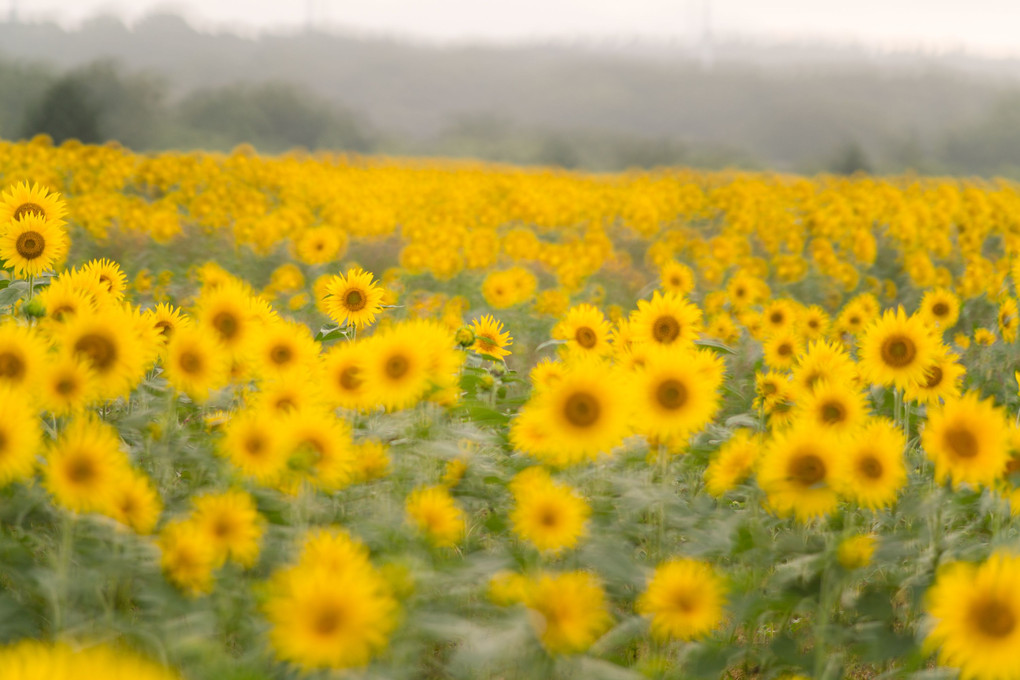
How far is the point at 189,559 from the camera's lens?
1445 mm

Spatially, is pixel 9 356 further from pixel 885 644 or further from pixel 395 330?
pixel 885 644

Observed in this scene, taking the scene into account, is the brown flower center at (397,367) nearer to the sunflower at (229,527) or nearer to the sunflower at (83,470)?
the sunflower at (229,527)

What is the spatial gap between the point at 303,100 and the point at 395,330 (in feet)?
99.2

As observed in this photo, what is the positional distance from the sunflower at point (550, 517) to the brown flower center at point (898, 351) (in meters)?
1.11

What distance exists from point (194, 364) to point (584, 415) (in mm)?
860

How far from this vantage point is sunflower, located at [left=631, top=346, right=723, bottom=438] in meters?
1.87

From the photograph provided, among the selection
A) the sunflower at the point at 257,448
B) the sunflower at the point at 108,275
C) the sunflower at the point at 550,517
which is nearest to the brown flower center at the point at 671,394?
the sunflower at the point at 550,517

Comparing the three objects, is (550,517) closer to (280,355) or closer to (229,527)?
(229,527)

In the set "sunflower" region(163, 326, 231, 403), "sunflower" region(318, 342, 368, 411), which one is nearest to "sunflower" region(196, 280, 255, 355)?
"sunflower" region(163, 326, 231, 403)

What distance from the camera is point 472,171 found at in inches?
499

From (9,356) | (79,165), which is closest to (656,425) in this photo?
(9,356)

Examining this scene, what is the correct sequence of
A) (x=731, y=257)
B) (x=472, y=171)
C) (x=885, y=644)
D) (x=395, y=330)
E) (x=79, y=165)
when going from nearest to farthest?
(x=885, y=644)
(x=395, y=330)
(x=731, y=257)
(x=79, y=165)
(x=472, y=171)

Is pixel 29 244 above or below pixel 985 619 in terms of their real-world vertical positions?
above

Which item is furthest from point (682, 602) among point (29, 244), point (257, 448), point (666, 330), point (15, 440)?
point (29, 244)
